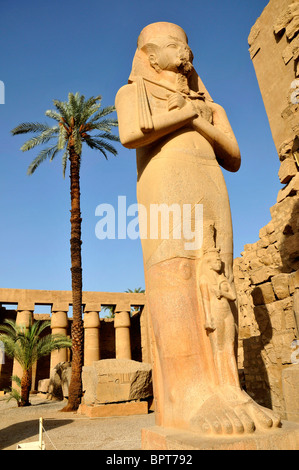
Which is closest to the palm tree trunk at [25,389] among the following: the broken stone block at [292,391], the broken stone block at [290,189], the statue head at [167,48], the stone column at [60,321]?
the stone column at [60,321]

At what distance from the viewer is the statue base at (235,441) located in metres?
1.70

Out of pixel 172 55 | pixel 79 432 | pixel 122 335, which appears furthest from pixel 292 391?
pixel 122 335

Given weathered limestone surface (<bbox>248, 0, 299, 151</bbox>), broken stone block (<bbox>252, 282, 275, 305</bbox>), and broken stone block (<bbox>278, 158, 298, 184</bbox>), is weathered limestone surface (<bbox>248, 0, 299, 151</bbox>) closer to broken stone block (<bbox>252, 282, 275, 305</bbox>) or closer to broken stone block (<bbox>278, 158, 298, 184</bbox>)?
broken stone block (<bbox>278, 158, 298, 184</bbox>)

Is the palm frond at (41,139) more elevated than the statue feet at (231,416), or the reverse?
the palm frond at (41,139)

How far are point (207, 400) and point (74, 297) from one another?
10518 millimetres

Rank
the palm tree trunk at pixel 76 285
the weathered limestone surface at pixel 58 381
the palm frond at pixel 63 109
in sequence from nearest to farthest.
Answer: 1. the palm tree trunk at pixel 76 285
2. the palm frond at pixel 63 109
3. the weathered limestone surface at pixel 58 381

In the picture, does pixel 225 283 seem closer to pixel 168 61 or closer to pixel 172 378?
pixel 172 378

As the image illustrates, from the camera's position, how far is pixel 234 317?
236 cm

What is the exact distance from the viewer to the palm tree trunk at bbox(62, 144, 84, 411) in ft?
35.3

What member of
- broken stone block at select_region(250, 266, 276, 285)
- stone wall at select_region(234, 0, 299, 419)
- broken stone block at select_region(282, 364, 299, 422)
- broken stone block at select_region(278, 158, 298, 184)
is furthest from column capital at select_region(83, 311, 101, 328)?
broken stone block at select_region(282, 364, 299, 422)

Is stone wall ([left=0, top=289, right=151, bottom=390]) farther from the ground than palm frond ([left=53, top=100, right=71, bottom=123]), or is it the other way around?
palm frond ([left=53, top=100, right=71, bottom=123])

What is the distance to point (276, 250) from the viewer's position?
6.09m

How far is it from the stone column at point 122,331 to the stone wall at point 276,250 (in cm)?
1271

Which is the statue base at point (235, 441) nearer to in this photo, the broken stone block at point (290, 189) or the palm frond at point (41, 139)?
the broken stone block at point (290, 189)
